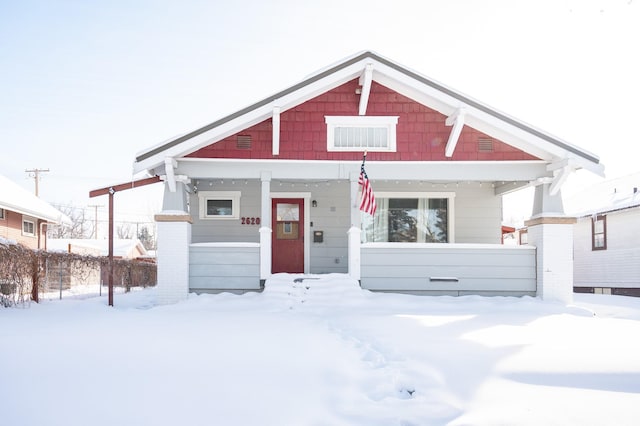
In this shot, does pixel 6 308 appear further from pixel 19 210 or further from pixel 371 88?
pixel 19 210

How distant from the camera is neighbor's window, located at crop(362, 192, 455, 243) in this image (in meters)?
13.6

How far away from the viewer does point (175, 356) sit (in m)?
5.29

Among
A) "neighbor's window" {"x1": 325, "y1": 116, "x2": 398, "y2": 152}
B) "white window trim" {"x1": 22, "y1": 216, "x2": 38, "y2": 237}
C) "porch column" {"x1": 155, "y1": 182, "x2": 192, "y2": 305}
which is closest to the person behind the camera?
"porch column" {"x1": 155, "y1": 182, "x2": 192, "y2": 305}

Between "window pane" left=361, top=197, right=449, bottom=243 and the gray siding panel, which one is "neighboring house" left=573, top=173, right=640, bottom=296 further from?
the gray siding panel

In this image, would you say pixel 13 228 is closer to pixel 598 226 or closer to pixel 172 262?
pixel 172 262

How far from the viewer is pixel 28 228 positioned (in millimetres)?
22156

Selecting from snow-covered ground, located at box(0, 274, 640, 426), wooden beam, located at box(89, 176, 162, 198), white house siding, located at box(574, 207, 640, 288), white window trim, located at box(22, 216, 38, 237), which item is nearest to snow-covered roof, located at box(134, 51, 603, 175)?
wooden beam, located at box(89, 176, 162, 198)

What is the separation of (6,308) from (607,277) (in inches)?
751

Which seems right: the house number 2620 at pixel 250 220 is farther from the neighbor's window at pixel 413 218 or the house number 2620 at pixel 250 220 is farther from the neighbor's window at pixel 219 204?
the neighbor's window at pixel 413 218

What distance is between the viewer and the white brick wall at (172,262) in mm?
10836

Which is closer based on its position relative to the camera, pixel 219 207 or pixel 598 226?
pixel 219 207

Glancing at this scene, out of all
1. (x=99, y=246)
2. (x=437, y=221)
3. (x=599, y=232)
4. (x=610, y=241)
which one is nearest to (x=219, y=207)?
(x=437, y=221)

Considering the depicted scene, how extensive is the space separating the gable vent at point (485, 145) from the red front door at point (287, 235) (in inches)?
190

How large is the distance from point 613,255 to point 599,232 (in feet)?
4.10
